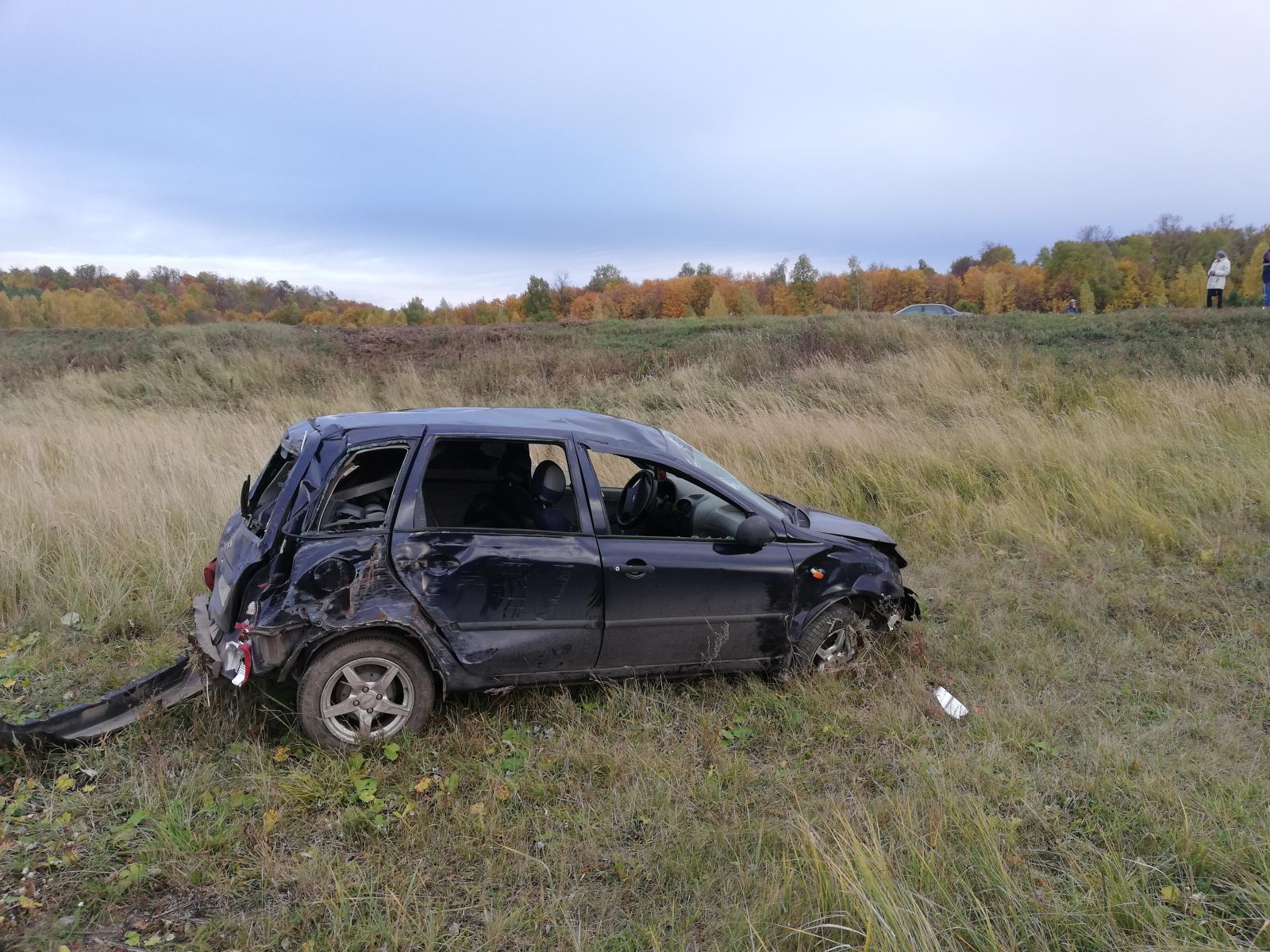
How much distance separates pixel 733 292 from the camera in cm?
5775

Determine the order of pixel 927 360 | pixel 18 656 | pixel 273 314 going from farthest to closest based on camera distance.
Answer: pixel 273 314, pixel 927 360, pixel 18 656

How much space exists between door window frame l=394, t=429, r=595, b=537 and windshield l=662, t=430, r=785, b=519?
722 millimetres

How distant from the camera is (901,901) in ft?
8.45

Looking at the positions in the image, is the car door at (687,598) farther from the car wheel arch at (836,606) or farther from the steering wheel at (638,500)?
the steering wheel at (638,500)

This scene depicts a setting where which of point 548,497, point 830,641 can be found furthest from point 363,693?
point 830,641

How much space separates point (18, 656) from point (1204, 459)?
35.6 ft

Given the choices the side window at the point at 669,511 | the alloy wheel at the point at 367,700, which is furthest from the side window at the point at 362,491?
the side window at the point at 669,511

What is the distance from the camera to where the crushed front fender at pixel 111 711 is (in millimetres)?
3561

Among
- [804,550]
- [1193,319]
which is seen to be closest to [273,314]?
[1193,319]

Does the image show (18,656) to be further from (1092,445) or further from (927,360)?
(927,360)

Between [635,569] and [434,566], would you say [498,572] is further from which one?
[635,569]

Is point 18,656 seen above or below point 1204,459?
below

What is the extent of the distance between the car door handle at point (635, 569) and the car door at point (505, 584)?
118 millimetres

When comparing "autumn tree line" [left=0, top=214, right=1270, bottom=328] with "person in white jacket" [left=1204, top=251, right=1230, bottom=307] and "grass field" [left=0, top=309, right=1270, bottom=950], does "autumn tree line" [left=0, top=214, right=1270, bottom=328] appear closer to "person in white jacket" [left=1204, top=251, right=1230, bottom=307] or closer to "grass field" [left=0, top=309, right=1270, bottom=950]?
"person in white jacket" [left=1204, top=251, right=1230, bottom=307]
